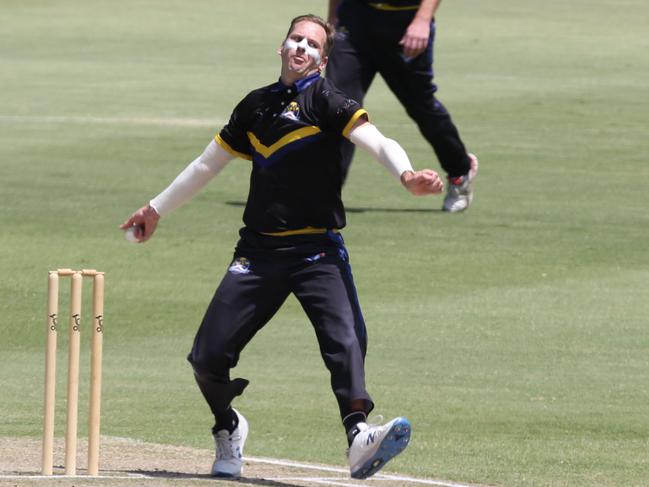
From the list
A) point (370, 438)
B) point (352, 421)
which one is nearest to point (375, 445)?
point (370, 438)

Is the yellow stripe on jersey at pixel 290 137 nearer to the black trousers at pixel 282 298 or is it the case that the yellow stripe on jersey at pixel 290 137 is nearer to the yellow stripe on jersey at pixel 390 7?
the black trousers at pixel 282 298

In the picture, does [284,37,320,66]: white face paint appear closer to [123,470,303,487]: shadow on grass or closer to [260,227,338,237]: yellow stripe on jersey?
[260,227,338,237]: yellow stripe on jersey

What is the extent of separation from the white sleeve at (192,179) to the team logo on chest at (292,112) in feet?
1.37

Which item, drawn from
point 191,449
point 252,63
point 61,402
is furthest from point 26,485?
point 252,63

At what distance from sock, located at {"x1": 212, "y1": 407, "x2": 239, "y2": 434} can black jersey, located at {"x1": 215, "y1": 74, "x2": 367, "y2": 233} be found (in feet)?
2.83

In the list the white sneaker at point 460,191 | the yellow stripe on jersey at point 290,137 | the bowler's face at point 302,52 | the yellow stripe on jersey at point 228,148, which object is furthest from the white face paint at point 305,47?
the white sneaker at point 460,191

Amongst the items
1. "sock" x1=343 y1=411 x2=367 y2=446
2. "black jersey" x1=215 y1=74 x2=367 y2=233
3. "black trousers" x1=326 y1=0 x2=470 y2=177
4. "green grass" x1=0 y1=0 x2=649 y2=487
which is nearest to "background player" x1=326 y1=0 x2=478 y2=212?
"black trousers" x1=326 y1=0 x2=470 y2=177

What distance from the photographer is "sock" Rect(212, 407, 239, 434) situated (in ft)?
27.5

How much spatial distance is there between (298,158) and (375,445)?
4.27ft

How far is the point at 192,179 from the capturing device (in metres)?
8.46

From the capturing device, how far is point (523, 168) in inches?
720

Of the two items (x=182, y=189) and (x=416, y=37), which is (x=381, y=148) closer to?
(x=182, y=189)

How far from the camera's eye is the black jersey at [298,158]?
317 inches

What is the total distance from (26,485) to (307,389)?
123 inches
